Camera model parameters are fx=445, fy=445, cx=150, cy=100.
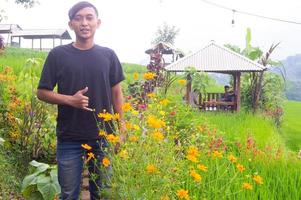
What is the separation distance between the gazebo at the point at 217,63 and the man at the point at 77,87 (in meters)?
7.63

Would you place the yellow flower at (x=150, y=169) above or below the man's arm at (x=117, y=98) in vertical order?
below

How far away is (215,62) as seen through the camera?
451 inches

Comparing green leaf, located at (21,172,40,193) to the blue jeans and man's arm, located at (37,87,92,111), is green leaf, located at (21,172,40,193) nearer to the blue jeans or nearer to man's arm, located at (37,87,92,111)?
the blue jeans

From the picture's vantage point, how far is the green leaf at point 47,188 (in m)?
3.34

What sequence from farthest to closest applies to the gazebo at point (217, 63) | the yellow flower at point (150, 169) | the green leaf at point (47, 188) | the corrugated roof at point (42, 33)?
the corrugated roof at point (42, 33) → the gazebo at point (217, 63) → the green leaf at point (47, 188) → the yellow flower at point (150, 169)

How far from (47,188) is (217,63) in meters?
8.53

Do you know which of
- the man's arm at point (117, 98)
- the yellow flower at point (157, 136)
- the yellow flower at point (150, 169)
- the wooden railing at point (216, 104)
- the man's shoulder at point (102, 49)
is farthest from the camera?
the wooden railing at point (216, 104)

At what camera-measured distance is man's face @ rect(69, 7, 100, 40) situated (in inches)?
103

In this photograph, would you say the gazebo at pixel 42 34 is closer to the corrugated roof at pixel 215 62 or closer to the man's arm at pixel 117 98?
the corrugated roof at pixel 215 62

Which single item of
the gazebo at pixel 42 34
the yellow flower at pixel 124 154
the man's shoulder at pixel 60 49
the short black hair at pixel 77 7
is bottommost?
the yellow flower at pixel 124 154

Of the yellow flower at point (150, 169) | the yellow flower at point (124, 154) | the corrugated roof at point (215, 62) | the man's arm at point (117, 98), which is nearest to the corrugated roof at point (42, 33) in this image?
the corrugated roof at point (215, 62)

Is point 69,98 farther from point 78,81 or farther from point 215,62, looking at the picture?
point 215,62

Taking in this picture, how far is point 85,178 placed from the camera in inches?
163

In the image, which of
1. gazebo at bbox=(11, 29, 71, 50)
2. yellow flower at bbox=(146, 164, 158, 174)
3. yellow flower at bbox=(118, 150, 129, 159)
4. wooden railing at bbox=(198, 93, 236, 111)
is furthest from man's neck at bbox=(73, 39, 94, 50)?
gazebo at bbox=(11, 29, 71, 50)
